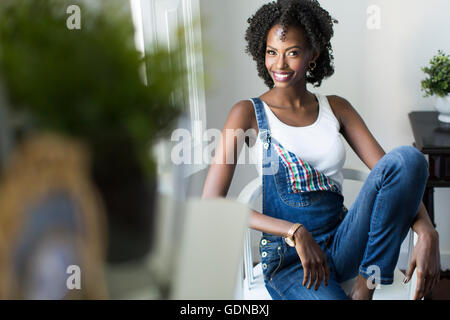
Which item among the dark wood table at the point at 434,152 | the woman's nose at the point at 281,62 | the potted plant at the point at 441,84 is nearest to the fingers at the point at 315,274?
the woman's nose at the point at 281,62

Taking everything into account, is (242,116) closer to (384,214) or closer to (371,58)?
(384,214)

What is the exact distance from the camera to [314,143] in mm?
1263

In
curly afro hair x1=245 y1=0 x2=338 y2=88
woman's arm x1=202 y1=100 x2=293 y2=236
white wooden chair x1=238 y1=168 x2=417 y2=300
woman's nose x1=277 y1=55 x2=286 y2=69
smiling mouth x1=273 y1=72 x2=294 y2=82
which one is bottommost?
white wooden chair x1=238 y1=168 x2=417 y2=300

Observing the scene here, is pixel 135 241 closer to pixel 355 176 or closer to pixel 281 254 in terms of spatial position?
pixel 281 254

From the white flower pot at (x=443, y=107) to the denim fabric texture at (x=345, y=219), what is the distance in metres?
0.74

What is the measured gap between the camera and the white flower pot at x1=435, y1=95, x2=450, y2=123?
1.79 meters

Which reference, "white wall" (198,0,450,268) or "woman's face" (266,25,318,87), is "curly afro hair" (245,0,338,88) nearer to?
"woman's face" (266,25,318,87)

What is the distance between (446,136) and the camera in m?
1.69

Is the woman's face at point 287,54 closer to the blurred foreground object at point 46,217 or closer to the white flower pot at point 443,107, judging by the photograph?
the white flower pot at point 443,107

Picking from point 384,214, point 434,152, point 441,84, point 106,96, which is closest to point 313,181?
point 384,214

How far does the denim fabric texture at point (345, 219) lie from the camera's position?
1.08m

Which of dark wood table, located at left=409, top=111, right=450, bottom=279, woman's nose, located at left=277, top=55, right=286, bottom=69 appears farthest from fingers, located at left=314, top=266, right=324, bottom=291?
dark wood table, located at left=409, top=111, right=450, bottom=279

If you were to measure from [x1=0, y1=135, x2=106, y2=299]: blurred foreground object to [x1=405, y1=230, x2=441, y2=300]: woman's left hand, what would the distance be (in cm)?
88

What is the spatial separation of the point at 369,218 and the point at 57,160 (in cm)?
90
